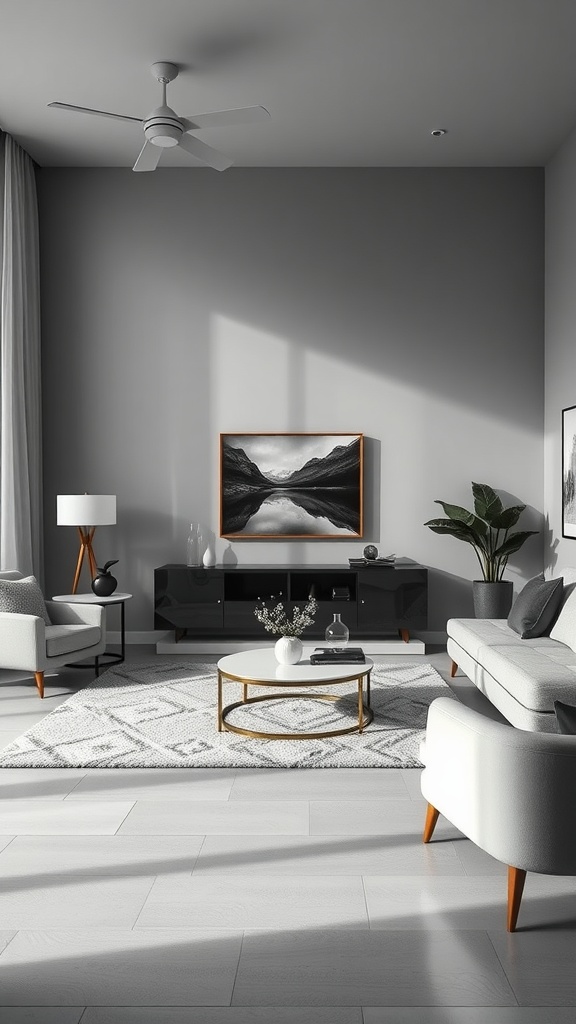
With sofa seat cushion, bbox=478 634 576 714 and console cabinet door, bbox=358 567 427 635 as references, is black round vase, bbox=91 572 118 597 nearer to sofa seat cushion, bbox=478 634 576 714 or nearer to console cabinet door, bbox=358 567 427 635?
console cabinet door, bbox=358 567 427 635

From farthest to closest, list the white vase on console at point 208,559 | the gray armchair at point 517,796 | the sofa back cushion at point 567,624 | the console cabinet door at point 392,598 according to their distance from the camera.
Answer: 1. the white vase on console at point 208,559
2. the console cabinet door at point 392,598
3. the sofa back cushion at point 567,624
4. the gray armchair at point 517,796

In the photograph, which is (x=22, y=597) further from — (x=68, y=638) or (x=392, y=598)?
(x=392, y=598)

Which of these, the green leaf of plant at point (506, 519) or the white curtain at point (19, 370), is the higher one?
the white curtain at point (19, 370)

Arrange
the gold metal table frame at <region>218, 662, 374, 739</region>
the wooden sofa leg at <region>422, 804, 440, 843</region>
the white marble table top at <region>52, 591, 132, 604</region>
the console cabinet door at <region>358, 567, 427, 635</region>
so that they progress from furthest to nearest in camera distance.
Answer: the console cabinet door at <region>358, 567, 427, 635</region> < the white marble table top at <region>52, 591, 132, 604</region> < the gold metal table frame at <region>218, 662, 374, 739</region> < the wooden sofa leg at <region>422, 804, 440, 843</region>

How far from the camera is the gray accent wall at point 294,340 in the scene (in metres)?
6.51

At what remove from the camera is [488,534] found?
6.21 meters

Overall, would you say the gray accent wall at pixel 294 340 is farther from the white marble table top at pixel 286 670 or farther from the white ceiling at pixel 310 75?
the white marble table top at pixel 286 670

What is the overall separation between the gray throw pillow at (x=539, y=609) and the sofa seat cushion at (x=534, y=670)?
7 cm

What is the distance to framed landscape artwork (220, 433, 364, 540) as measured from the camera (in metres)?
6.53

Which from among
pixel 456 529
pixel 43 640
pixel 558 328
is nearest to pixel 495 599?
pixel 456 529

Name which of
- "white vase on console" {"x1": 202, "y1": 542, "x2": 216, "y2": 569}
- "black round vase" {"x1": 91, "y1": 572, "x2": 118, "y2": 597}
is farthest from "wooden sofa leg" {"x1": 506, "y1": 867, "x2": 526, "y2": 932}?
"white vase on console" {"x1": 202, "y1": 542, "x2": 216, "y2": 569}

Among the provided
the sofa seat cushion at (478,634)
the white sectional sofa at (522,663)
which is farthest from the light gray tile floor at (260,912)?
the sofa seat cushion at (478,634)

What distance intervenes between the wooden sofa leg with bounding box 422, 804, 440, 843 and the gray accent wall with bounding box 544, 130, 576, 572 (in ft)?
11.2

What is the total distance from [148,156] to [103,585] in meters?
2.80
